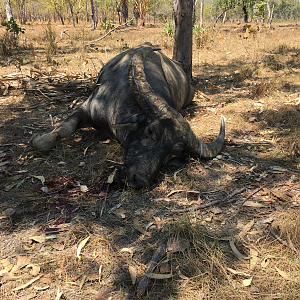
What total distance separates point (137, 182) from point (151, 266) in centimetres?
103

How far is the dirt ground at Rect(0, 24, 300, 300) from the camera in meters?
1.90

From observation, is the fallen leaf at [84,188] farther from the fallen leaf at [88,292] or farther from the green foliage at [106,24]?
the green foliage at [106,24]

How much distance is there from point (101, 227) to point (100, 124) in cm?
198

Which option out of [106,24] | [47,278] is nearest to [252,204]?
[47,278]

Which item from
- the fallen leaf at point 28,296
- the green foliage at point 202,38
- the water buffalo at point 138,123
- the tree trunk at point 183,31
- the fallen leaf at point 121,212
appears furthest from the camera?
the green foliage at point 202,38

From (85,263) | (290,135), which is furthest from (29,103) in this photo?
(290,135)

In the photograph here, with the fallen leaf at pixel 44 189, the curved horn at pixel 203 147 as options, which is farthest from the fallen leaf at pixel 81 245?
the curved horn at pixel 203 147

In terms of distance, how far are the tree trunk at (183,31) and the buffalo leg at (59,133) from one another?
345 cm

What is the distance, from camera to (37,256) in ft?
6.95

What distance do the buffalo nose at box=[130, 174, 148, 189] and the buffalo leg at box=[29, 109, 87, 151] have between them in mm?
1564

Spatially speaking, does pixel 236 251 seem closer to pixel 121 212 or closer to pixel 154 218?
pixel 154 218

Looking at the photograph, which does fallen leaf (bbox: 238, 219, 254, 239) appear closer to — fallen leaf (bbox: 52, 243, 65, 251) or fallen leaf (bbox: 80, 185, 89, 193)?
fallen leaf (bbox: 52, 243, 65, 251)

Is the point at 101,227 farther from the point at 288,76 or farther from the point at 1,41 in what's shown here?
the point at 1,41

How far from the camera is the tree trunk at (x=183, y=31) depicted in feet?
20.1
